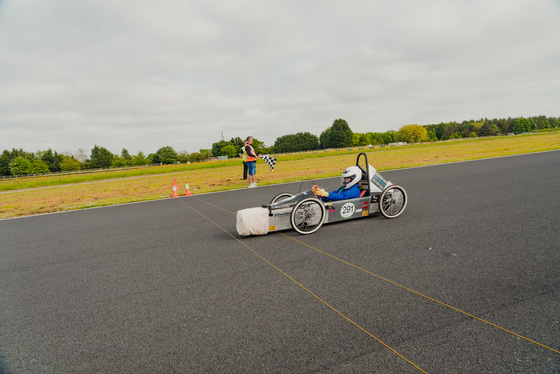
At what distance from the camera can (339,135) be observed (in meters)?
128

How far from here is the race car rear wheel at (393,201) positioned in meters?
6.80

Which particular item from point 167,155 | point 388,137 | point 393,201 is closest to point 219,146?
point 167,155

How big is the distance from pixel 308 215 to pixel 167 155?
434ft

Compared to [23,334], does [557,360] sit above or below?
below

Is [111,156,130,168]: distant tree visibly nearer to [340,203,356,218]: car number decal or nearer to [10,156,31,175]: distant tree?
[10,156,31,175]: distant tree

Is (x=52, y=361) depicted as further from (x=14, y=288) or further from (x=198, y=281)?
(x=14, y=288)

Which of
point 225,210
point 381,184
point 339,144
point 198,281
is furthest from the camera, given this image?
point 339,144

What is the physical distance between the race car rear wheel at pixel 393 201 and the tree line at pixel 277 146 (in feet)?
354

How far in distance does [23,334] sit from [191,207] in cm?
724

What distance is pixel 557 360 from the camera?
7.48 ft

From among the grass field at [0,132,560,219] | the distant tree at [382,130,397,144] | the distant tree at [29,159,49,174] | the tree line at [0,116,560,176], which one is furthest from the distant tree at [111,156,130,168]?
the distant tree at [382,130,397,144]

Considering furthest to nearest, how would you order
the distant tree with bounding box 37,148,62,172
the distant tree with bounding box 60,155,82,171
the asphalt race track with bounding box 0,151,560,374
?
the distant tree with bounding box 60,155,82,171 < the distant tree with bounding box 37,148,62,172 < the asphalt race track with bounding box 0,151,560,374

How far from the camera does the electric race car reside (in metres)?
5.87

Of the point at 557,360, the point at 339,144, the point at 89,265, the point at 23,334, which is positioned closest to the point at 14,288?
the point at 89,265
